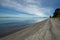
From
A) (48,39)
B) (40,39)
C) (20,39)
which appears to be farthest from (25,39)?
(48,39)

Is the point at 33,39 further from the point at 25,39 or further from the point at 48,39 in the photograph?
the point at 48,39

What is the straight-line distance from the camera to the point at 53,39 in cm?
866

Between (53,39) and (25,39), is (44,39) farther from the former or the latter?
(25,39)

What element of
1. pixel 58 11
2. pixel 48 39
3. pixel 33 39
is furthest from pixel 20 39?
pixel 58 11

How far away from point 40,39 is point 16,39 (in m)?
2.16

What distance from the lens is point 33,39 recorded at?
8578 millimetres

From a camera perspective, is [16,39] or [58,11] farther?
[58,11]

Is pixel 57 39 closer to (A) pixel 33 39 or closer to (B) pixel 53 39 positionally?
(B) pixel 53 39

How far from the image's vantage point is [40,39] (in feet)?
28.2

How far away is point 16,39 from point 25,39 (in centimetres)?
84

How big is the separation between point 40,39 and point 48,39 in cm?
Result: 71

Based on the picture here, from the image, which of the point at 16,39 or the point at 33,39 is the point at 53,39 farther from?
the point at 16,39

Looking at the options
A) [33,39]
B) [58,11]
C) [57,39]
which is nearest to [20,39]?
[33,39]

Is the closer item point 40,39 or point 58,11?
point 40,39
